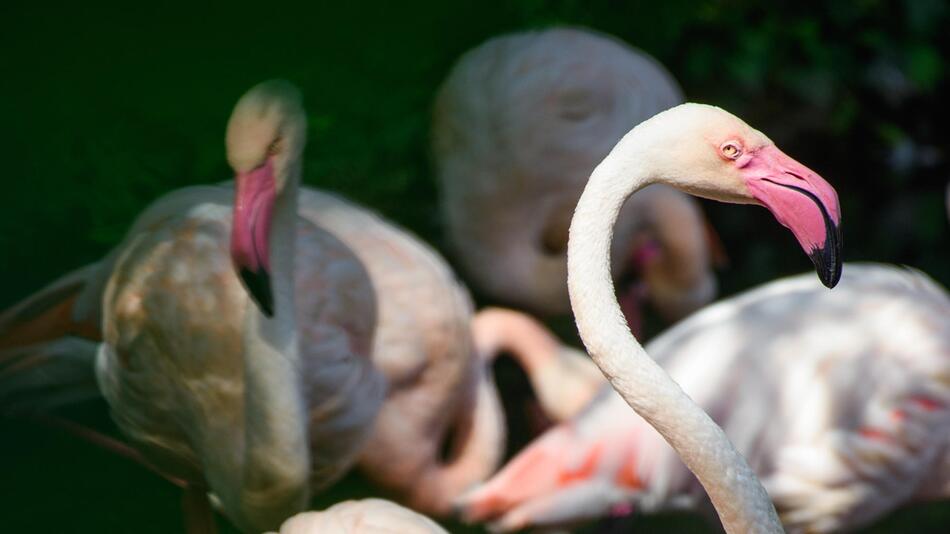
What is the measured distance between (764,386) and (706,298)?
1.52m

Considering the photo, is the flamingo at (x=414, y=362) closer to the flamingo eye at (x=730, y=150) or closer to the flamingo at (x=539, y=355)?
the flamingo at (x=539, y=355)

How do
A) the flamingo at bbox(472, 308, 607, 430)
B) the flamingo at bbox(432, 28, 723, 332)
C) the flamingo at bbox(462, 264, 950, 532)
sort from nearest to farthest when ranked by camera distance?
the flamingo at bbox(462, 264, 950, 532) < the flamingo at bbox(472, 308, 607, 430) < the flamingo at bbox(432, 28, 723, 332)

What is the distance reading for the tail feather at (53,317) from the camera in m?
3.00

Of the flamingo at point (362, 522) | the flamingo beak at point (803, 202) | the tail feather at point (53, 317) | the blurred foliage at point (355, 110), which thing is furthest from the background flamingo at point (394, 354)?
the flamingo beak at point (803, 202)

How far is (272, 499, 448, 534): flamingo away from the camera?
201cm

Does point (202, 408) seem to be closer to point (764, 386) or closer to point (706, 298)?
point (764, 386)

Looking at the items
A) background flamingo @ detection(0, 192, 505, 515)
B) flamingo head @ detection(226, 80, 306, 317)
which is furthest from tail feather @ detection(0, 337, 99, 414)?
flamingo head @ detection(226, 80, 306, 317)

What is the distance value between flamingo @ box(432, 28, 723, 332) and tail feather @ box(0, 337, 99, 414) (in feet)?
5.45

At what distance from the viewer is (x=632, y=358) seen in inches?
64.9

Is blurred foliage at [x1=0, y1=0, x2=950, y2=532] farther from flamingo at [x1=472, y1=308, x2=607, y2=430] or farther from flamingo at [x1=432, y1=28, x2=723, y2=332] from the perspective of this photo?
flamingo at [x1=472, y1=308, x2=607, y2=430]

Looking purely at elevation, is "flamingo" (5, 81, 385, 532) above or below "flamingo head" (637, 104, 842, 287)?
below

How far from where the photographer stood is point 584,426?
292 cm

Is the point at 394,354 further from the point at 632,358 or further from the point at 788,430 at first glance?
the point at 632,358

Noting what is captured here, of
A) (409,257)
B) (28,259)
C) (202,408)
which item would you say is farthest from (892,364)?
(28,259)
